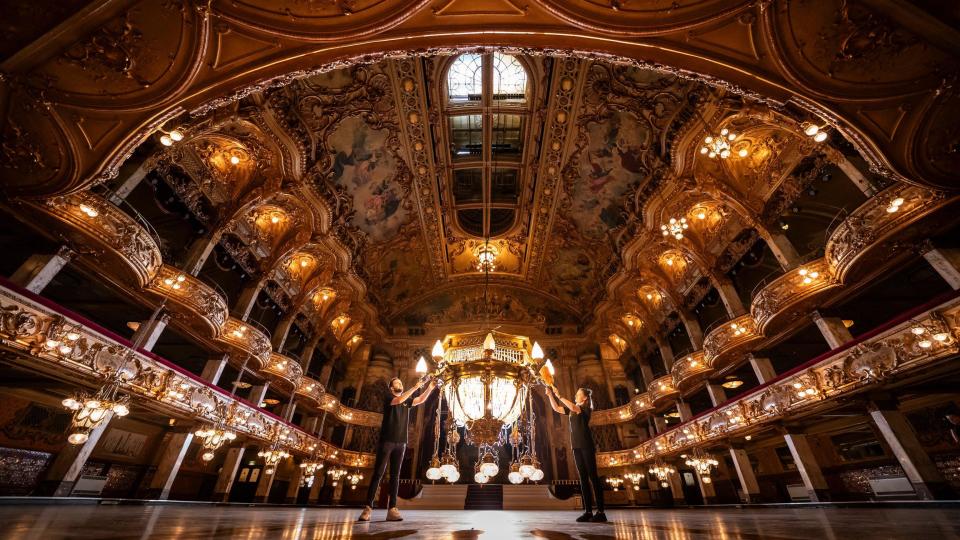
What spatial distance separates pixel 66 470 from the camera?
6.91m

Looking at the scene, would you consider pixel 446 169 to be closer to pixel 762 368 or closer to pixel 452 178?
pixel 452 178

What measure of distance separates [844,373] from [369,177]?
14.0 metres

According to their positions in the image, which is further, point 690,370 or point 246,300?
point 690,370

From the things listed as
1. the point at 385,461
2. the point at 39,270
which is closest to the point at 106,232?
the point at 39,270

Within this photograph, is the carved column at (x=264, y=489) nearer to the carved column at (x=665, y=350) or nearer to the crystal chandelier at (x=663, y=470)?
the crystal chandelier at (x=663, y=470)

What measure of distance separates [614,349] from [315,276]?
48.1 feet

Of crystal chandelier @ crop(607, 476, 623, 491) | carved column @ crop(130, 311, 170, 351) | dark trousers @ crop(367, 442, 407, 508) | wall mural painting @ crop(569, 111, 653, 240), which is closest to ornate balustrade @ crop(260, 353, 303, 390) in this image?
carved column @ crop(130, 311, 170, 351)

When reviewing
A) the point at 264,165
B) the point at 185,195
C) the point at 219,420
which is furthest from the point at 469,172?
the point at 219,420

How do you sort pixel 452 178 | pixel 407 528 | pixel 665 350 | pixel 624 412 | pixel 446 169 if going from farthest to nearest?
pixel 624 412, pixel 665 350, pixel 452 178, pixel 446 169, pixel 407 528

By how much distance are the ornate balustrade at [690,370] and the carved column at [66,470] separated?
15057mm

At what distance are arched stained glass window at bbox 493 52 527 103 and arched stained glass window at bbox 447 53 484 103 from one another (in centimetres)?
32

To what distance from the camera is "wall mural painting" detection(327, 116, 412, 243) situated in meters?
11.7

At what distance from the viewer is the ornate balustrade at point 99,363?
572 cm

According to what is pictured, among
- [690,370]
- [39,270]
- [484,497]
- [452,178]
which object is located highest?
[452,178]
